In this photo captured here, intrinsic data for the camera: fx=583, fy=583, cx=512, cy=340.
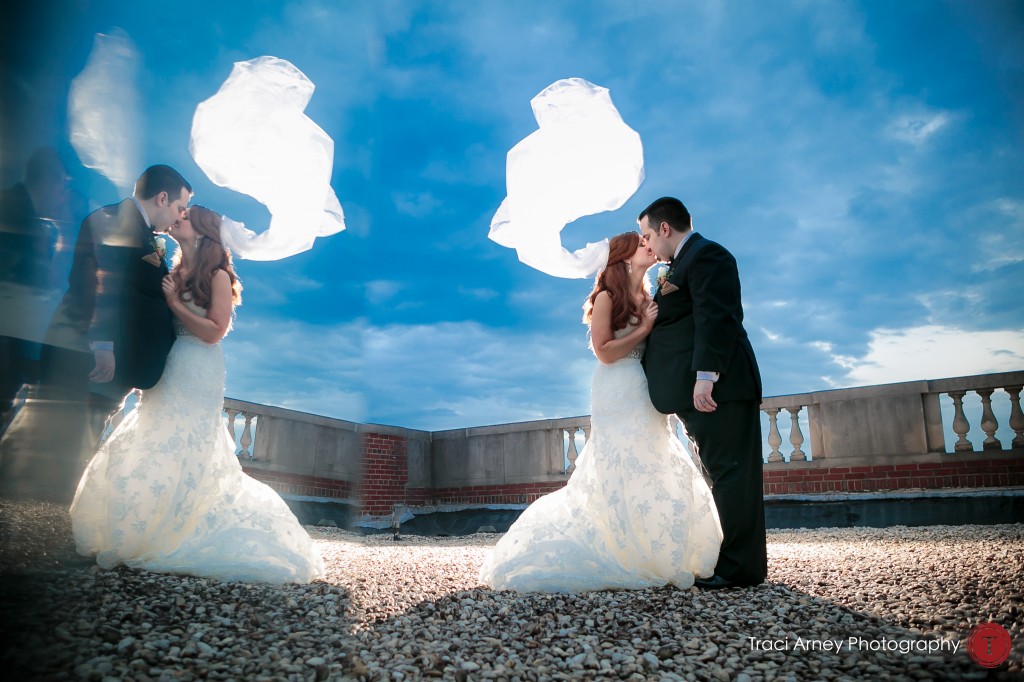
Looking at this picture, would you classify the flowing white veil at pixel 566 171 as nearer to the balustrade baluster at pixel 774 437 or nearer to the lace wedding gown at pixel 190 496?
the lace wedding gown at pixel 190 496

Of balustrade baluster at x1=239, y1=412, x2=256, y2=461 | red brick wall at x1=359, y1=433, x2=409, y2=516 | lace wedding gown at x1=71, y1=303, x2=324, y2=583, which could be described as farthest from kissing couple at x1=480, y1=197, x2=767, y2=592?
red brick wall at x1=359, y1=433, x2=409, y2=516

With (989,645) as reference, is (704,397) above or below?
above

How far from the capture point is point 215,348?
312cm

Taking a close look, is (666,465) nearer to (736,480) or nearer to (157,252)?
(736,480)

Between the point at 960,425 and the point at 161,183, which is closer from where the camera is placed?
the point at 161,183

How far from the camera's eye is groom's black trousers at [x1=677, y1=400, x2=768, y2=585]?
2945mm

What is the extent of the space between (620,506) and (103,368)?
2446 mm

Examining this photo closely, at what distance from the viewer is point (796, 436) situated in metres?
7.73

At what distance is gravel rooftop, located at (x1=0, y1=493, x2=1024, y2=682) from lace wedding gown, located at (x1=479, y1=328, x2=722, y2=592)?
0.44 feet

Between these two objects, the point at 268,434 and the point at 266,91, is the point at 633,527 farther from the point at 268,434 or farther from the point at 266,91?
the point at 268,434

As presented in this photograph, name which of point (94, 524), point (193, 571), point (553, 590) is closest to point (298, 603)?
point (193, 571)

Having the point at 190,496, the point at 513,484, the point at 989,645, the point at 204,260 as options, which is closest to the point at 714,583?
the point at 989,645

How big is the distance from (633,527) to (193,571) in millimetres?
2114

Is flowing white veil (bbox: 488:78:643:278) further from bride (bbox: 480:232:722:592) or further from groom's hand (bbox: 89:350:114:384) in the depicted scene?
groom's hand (bbox: 89:350:114:384)
